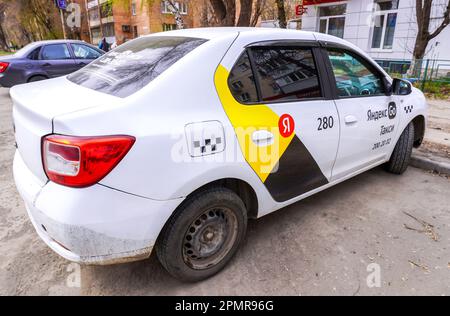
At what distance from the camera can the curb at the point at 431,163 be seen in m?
4.11

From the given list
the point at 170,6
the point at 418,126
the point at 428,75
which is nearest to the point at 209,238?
the point at 418,126

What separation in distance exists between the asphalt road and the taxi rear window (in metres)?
1.38

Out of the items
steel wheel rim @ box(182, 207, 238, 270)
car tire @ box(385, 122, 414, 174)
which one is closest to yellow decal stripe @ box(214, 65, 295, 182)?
steel wheel rim @ box(182, 207, 238, 270)

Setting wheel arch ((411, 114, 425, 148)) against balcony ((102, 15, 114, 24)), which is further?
balcony ((102, 15, 114, 24))

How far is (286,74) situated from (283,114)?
40cm

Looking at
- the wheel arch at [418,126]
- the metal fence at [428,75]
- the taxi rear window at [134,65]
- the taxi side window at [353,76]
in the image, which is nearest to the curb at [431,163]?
the wheel arch at [418,126]

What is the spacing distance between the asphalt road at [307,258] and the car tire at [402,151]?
54 centimetres

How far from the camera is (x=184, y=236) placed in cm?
206

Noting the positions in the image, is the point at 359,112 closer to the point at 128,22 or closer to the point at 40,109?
the point at 40,109

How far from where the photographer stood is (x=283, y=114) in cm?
237

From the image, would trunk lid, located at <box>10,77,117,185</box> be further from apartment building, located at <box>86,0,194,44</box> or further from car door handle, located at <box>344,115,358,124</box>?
apartment building, located at <box>86,0,194,44</box>

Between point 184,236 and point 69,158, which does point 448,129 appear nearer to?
point 184,236

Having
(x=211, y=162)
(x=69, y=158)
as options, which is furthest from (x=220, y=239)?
(x=69, y=158)

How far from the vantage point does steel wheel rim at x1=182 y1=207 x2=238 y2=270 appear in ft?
7.09
